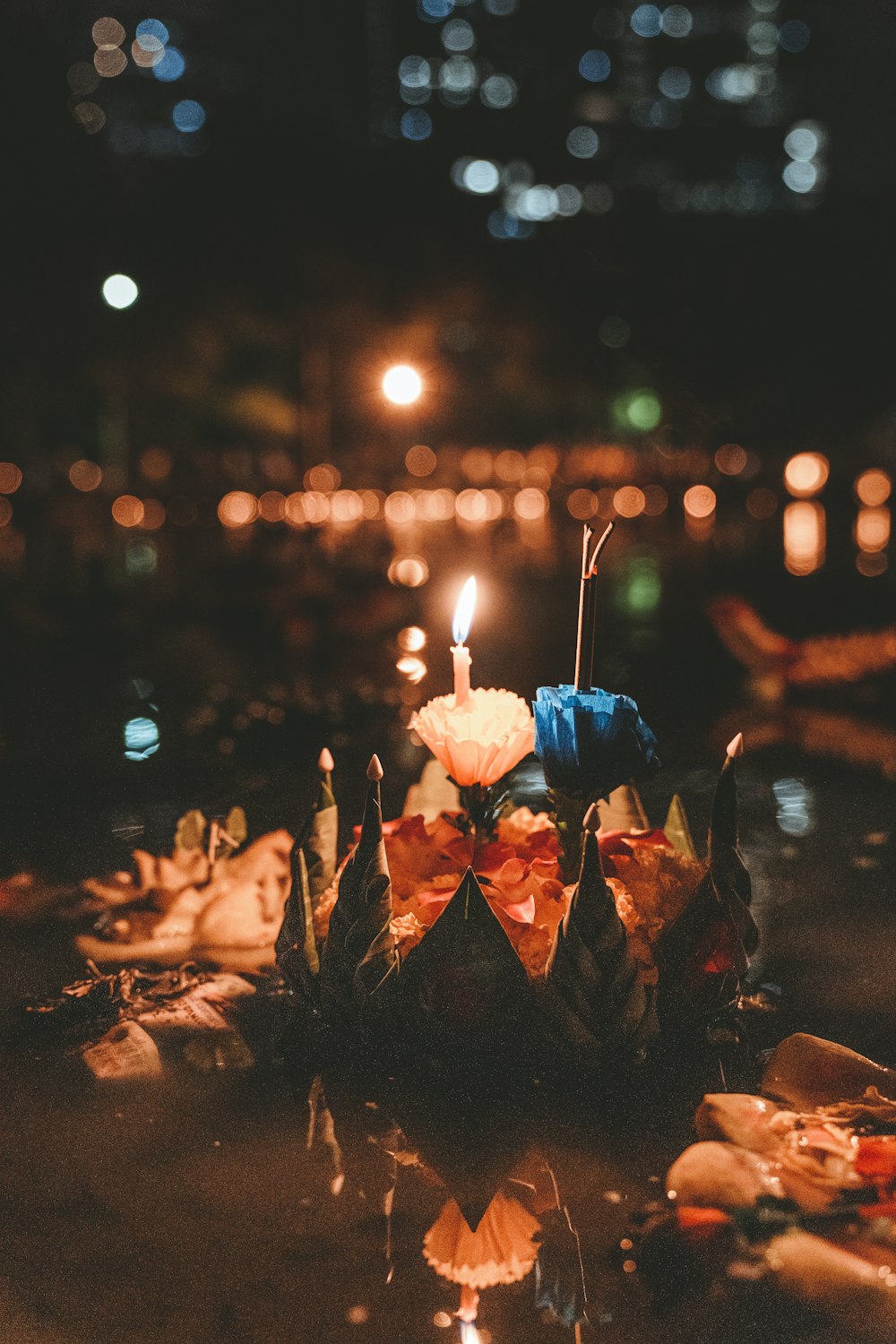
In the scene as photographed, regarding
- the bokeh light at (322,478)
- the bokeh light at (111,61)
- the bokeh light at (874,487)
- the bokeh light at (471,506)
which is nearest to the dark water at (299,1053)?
the bokeh light at (471,506)

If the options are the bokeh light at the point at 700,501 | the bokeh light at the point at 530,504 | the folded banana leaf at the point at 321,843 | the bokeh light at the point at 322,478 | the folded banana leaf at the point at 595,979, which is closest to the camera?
the folded banana leaf at the point at 595,979

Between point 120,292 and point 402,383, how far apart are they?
1152 inches

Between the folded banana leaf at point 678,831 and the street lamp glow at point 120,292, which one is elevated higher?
the street lamp glow at point 120,292

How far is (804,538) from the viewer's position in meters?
22.8

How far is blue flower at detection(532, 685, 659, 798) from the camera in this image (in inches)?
132

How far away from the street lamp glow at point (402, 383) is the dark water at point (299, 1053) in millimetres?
1754

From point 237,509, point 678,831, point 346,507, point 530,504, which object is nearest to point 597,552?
point 678,831

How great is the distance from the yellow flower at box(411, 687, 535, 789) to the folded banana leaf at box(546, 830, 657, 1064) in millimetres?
373

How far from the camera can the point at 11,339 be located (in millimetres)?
27859

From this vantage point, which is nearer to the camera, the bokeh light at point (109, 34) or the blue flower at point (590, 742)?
the blue flower at point (590, 742)

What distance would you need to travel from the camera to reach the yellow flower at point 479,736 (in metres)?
3.54

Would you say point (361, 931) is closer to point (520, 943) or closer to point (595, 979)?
point (520, 943)

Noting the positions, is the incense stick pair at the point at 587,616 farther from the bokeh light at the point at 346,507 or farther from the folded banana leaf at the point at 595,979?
the bokeh light at the point at 346,507

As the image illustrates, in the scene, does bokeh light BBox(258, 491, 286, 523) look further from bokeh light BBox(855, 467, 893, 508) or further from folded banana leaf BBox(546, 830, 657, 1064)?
folded banana leaf BBox(546, 830, 657, 1064)
